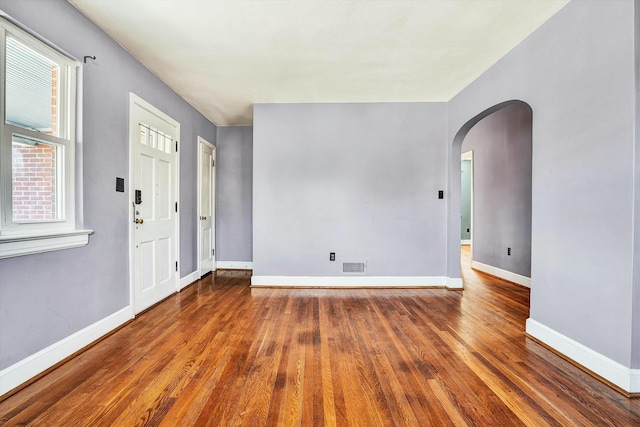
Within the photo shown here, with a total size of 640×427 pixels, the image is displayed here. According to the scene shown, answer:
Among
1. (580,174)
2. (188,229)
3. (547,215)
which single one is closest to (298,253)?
(188,229)

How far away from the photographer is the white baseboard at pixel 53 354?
1.59m

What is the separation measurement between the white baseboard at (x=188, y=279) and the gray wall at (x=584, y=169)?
3.97 meters

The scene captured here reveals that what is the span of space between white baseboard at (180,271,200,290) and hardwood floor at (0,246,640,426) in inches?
33.0

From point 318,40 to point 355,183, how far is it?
1.90 m

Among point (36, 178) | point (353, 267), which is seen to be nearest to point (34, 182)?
point (36, 178)

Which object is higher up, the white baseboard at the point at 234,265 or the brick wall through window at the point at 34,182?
the brick wall through window at the point at 34,182

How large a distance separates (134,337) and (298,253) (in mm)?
2084

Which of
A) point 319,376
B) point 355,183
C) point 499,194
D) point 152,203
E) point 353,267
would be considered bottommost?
point 319,376

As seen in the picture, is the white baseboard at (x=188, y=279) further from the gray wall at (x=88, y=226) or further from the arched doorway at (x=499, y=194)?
the arched doorway at (x=499, y=194)

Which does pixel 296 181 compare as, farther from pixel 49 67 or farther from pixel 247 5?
pixel 49 67

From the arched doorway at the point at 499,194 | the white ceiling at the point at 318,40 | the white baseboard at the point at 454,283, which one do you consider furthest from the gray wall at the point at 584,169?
the white baseboard at the point at 454,283

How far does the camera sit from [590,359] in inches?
71.7

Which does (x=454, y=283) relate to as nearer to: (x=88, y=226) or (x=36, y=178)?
(x=88, y=226)

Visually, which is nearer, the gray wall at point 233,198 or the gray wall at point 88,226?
the gray wall at point 88,226
